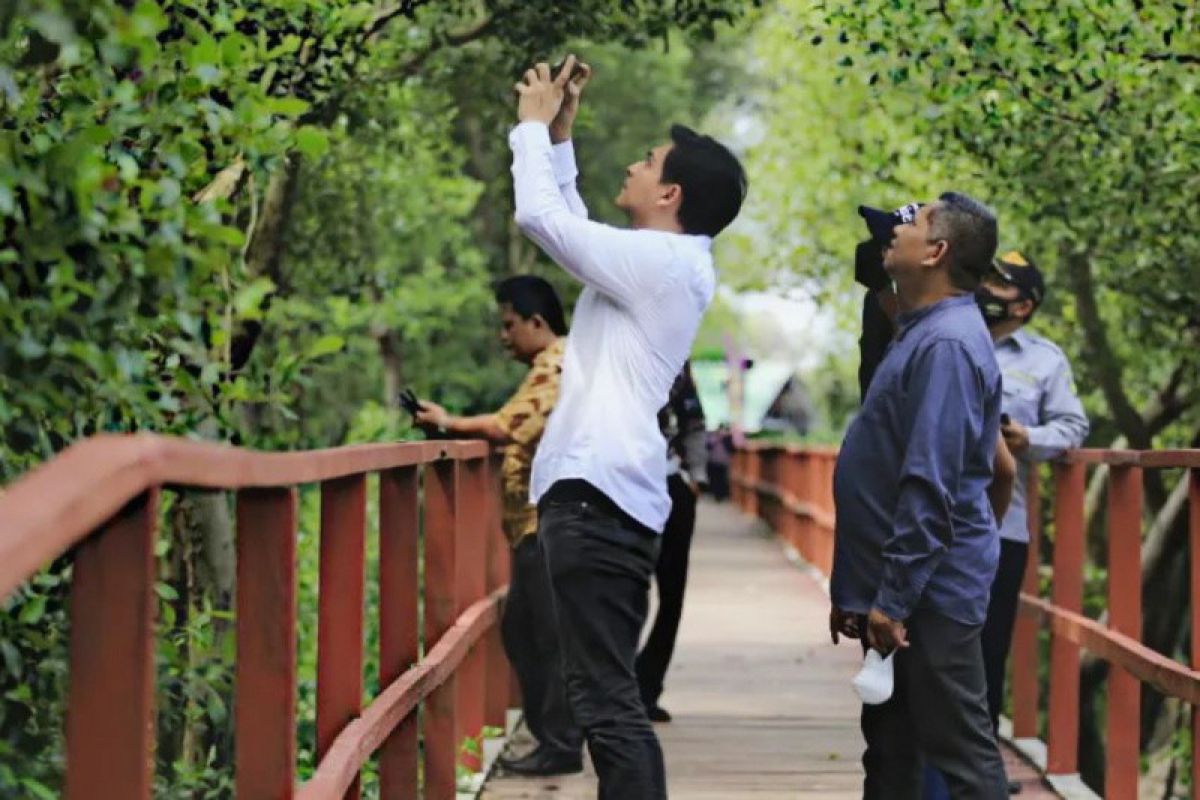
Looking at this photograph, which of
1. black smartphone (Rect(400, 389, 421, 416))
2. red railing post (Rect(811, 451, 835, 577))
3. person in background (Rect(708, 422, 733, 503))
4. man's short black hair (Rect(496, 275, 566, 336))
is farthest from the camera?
person in background (Rect(708, 422, 733, 503))

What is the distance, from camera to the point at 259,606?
3.96 meters

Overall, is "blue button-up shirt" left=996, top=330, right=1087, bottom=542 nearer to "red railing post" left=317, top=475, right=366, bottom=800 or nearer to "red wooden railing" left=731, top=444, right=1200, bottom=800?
"red wooden railing" left=731, top=444, right=1200, bottom=800

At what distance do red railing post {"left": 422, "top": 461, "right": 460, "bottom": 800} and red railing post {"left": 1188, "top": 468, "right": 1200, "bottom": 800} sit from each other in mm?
2067

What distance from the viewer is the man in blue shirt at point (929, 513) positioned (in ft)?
17.8

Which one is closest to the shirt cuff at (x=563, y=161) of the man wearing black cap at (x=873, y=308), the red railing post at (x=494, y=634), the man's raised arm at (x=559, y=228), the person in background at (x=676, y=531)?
the man's raised arm at (x=559, y=228)

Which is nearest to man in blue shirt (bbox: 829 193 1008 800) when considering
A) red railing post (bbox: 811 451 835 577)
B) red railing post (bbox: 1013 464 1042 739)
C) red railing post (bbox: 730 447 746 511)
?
red railing post (bbox: 1013 464 1042 739)

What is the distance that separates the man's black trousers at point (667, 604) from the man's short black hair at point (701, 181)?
419 cm

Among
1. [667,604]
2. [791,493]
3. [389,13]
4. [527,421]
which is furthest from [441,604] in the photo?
[791,493]

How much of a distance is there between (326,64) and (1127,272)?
7261 millimetres

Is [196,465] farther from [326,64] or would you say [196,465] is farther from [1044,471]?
[1044,471]

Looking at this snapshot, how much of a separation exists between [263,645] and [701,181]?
217cm

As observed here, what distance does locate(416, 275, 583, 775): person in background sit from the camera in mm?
8422

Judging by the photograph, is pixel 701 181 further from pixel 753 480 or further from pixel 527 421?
pixel 753 480

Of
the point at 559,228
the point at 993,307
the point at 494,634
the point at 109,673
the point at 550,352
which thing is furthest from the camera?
the point at 494,634
